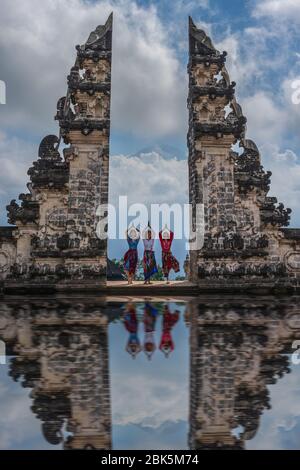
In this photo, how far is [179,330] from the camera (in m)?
4.82

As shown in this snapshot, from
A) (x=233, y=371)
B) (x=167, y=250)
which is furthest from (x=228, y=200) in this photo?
(x=233, y=371)

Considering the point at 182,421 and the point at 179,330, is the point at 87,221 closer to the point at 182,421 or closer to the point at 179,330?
the point at 179,330

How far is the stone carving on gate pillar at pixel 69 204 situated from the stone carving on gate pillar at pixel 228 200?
3014 mm

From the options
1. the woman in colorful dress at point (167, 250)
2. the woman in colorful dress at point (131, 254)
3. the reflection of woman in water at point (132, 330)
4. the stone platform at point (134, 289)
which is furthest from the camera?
the woman in colorful dress at point (167, 250)

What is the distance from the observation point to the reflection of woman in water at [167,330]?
12.7 feet

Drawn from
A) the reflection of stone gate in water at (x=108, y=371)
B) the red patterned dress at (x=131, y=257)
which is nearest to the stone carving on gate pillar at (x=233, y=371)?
the reflection of stone gate in water at (x=108, y=371)

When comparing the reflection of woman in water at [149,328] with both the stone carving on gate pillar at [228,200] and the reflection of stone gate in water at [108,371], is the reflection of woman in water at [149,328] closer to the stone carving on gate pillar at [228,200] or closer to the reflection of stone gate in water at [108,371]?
the reflection of stone gate in water at [108,371]

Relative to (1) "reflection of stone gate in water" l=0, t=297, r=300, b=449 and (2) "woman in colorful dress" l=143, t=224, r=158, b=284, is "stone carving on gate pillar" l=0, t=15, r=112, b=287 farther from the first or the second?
(1) "reflection of stone gate in water" l=0, t=297, r=300, b=449

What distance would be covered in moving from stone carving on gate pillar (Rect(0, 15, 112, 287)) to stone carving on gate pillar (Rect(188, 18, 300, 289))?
3.01m

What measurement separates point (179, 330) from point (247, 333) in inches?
33.3

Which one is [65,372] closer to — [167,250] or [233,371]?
[233,371]

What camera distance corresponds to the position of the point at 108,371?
3.10m

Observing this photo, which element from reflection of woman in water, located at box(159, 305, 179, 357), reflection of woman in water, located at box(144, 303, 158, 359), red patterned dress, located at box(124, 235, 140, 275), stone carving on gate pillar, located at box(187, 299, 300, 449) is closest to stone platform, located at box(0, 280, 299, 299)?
red patterned dress, located at box(124, 235, 140, 275)

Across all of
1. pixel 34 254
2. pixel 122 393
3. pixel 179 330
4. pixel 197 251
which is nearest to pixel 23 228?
pixel 34 254
